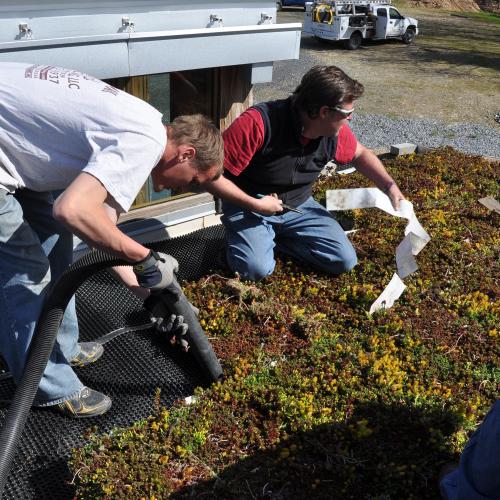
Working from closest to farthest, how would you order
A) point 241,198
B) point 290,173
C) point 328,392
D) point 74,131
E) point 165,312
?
1. point 74,131
2. point 165,312
3. point 328,392
4. point 241,198
5. point 290,173

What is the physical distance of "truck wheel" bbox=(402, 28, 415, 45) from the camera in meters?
19.5

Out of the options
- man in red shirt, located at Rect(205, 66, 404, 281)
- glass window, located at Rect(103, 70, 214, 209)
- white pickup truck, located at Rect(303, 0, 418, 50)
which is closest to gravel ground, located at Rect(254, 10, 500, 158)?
white pickup truck, located at Rect(303, 0, 418, 50)

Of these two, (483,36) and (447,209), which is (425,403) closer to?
(447,209)

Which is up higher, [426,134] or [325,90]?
[325,90]

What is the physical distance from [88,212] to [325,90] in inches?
83.6

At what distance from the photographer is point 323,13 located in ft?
59.3

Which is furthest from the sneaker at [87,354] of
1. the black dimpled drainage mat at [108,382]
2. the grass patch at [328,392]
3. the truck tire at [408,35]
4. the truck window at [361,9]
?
the truck tire at [408,35]

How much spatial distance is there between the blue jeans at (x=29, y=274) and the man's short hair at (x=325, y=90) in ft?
6.01

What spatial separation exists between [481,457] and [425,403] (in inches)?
42.2

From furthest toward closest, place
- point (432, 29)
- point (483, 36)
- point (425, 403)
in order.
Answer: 1. point (432, 29)
2. point (483, 36)
3. point (425, 403)

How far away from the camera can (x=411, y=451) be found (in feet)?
9.58

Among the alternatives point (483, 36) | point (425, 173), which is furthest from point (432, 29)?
point (425, 173)

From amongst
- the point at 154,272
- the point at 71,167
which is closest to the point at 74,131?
the point at 71,167

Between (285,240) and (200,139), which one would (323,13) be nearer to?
(285,240)
